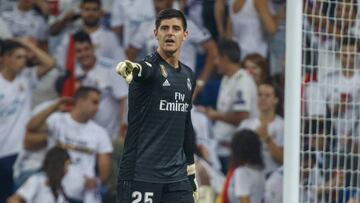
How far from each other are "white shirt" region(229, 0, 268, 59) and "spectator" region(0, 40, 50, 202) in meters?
2.48

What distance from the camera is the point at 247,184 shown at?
10602 mm

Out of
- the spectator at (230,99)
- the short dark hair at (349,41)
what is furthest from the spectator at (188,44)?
the short dark hair at (349,41)

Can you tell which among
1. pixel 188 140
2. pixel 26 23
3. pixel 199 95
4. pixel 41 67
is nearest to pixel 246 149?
pixel 199 95

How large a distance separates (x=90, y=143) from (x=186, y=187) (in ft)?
14.9

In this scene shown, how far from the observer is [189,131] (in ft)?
19.5

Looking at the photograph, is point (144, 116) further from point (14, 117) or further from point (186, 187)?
point (14, 117)

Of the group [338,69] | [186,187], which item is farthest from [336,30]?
[186,187]

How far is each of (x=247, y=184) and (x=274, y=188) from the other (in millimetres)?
322

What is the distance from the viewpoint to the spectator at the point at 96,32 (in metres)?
10.2

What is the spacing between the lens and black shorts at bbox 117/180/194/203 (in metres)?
5.63

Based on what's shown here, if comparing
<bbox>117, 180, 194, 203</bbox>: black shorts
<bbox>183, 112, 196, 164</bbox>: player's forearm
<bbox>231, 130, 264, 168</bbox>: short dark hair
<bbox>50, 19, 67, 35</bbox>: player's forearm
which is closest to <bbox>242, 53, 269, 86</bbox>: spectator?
<bbox>231, 130, 264, 168</bbox>: short dark hair

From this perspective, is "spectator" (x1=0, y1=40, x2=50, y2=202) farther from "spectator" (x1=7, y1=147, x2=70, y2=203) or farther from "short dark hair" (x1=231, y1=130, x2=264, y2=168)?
"short dark hair" (x1=231, y1=130, x2=264, y2=168)

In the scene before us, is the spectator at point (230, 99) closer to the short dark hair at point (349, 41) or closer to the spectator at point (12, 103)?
the short dark hair at point (349, 41)

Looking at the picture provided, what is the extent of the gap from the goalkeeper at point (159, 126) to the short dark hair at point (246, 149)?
16.1ft
